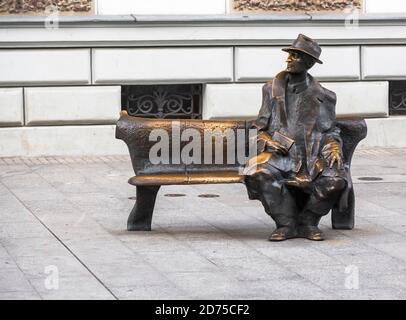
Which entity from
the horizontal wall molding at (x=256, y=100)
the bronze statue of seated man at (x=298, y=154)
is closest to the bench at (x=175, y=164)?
the bronze statue of seated man at (x=298, y=154)

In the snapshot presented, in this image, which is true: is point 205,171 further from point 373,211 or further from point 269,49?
point 269,49

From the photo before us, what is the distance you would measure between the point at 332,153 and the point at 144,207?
5.16 ft

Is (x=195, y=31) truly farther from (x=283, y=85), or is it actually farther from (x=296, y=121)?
(x=296, y=121)

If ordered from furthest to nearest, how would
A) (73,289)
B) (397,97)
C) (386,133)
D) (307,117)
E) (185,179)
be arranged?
(397,97), (386,133), (185,179), (307,117), (73,289)

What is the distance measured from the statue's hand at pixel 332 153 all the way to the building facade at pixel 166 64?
5.66 metres

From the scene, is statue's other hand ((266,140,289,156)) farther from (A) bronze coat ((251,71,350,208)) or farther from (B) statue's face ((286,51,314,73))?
(B) statue's face ((286,51,314,73))

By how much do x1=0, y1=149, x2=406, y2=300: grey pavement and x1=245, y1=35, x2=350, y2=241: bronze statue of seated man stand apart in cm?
24

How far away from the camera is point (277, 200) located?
29.9 ft

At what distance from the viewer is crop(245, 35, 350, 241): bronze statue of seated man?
29.8 ft

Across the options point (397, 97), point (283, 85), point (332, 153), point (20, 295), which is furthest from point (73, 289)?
point (397, 97)

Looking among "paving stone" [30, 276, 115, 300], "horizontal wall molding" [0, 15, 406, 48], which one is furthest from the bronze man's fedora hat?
"horizontal wall molding" [0, 15, 406, 48]

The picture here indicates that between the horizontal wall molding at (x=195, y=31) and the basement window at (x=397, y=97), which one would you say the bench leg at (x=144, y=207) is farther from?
the basement window at (x=397, y=97)
